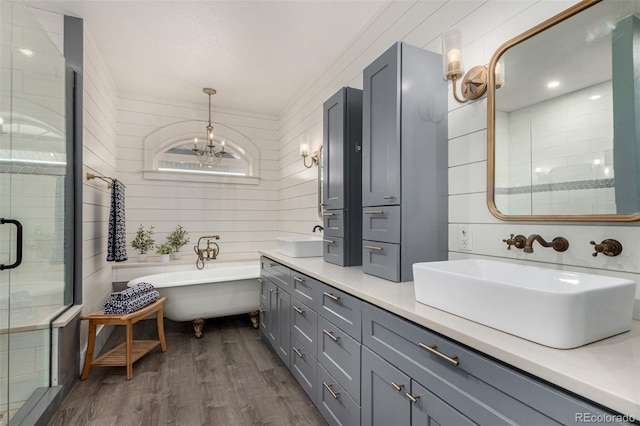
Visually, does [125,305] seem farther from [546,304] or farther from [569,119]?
[569,119]

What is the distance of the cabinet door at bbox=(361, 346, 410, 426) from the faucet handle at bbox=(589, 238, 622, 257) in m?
0.80

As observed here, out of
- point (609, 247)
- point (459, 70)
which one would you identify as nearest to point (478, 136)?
point (459, 70)

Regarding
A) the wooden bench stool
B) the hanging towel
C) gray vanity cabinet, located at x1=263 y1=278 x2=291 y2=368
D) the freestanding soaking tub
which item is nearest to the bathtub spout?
the freestanding soaking tub

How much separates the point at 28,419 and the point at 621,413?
266 centimetres

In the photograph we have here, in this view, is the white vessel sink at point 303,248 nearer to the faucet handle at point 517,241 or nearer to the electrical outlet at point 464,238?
the electrical outlet at point 464,238

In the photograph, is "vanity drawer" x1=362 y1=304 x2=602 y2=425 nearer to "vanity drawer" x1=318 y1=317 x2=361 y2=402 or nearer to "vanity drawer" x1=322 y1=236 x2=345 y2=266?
"vanity drawer" x1=318 y1=317 x2=361 y2=402

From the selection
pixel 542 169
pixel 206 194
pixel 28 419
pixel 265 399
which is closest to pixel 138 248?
pixel 206 194

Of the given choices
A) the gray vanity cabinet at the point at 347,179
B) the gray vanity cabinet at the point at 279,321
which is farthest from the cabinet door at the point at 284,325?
the gray vanity cabinet at the point at 347,179

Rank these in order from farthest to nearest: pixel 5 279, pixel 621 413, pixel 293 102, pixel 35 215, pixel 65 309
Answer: pixel 293 102
pixel 65 309
pixel 35 215
pixel 5 279
pixel 621 413

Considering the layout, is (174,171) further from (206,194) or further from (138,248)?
(138,248)

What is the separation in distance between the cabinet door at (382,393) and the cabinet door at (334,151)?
44.0 inches

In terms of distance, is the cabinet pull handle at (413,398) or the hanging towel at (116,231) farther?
the hanging towel at (116,231)

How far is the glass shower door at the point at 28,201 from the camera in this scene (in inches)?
→ 65.1

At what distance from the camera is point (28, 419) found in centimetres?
182
